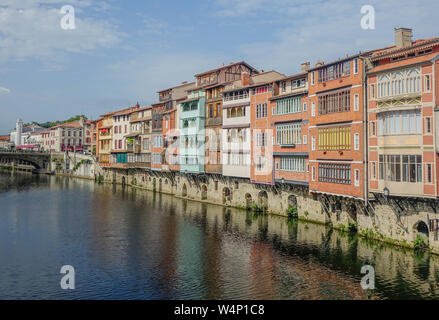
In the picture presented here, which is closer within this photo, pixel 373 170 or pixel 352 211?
pixel 373 170

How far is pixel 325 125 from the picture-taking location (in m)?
45.0

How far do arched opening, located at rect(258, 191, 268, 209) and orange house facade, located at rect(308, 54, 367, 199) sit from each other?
1062cm

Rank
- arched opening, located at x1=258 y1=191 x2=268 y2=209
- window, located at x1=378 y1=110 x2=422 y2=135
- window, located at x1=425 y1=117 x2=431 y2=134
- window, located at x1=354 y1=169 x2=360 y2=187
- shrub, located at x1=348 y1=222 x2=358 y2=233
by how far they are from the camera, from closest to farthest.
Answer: window, located at x1=425 y1=117 x2=431 y2=134, window, located at x1=378 y1=110 x2=422 y2=135, window, located at x1=354 y1=169 x2=360 y2=187, shrub, located at x1=348 y1=222 x2=358 y2=233, arched opening, located at x1=258 y1=191 x2=268 y2=209

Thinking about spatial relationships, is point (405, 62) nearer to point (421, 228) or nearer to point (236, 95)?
point (421, 228)

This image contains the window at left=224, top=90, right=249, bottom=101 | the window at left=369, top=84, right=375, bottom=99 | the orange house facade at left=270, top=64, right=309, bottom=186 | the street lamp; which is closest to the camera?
the street lamp

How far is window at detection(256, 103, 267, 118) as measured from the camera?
55.4 meters

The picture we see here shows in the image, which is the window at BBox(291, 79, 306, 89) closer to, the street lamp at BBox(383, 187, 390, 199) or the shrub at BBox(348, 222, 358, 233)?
the shrub at BBox(348, 222, 358, 233)

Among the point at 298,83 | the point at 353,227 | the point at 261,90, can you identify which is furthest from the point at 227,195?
the point at 353,227

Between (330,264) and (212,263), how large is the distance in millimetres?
9974

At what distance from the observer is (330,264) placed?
34.3 m

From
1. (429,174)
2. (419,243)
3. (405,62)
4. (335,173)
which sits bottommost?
(419,243)

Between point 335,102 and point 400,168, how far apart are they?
1087cm

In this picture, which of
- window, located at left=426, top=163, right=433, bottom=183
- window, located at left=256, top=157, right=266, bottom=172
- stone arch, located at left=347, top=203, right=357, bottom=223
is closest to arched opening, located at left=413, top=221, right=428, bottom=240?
window, located at left=426, top=163, right=433, bottom=183

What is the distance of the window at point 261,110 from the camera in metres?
55.4
